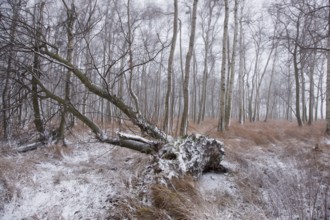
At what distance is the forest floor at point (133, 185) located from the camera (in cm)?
283

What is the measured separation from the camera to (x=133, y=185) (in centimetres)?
337

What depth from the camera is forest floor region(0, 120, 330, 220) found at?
9.28 ft

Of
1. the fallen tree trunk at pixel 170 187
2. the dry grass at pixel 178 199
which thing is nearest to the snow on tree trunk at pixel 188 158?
the fallen tree trunk at pixel 170 187

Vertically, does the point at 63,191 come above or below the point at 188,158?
below

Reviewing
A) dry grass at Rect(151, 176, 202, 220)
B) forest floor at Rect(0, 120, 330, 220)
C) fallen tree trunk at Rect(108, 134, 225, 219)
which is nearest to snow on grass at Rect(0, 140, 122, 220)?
forest floor at Rect(0, 120, 330, 220)

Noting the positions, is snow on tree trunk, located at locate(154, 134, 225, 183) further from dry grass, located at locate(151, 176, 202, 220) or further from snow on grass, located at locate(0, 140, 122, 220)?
snow on grass, located at locate(0, 140, 122, 220)

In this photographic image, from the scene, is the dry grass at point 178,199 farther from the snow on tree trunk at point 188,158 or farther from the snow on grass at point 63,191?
the snow on grass at point 63,191

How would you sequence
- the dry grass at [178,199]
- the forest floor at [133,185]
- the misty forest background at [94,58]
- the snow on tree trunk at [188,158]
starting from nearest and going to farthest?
the dry grass at [178,199], the forest floor at [133,185], the snow on tree trunk at [188,158], the misty forest background at [94,58]

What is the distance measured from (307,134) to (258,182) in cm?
555

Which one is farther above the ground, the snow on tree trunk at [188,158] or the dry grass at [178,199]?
A: the snow on tree trunk at [188,158]

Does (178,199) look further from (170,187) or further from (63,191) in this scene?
(63,191)

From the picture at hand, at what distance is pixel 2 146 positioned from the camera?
521 centimetres

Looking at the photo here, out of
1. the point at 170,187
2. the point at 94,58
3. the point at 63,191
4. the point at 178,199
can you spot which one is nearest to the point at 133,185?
the point at 170,187

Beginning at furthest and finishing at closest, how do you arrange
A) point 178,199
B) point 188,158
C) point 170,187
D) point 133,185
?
point 188,158, point 133,185, point 170,187, point 178,199
